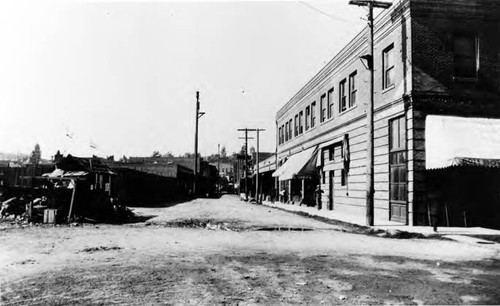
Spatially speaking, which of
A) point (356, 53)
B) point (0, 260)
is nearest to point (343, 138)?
point (356, 53)

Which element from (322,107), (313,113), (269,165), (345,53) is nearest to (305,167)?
(322,107)

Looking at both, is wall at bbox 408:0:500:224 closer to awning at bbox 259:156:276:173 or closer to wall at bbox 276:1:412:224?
wall at bbox 276:1:412:224

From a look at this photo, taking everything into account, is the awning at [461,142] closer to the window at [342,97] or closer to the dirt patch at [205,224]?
the dirt patch at [205,224]

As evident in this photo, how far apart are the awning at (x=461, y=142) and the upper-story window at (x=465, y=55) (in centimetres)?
207

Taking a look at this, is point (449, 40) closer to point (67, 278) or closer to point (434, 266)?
point (434, 266)

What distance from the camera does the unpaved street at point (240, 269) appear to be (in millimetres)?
6035

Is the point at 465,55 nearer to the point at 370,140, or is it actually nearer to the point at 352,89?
the point at 370,140

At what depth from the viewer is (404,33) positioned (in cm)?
1688

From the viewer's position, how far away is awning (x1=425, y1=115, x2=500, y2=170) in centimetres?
1427

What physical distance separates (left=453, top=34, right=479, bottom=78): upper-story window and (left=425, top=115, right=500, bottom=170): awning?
2.07 meters

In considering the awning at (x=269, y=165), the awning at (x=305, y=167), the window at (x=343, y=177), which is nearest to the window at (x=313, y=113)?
the awning at (x=305, y=167)

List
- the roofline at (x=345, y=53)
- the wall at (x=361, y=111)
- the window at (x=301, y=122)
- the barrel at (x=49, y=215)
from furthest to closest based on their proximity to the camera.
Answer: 1. the window at (x=301, y=122)
2. the roofline at (x=345, y=53)
3. the wall at (x=361, y=111)
4. the barrel at (x=49, y=215)

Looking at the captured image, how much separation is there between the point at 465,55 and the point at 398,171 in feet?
16.7

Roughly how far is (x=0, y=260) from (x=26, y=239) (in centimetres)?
344
